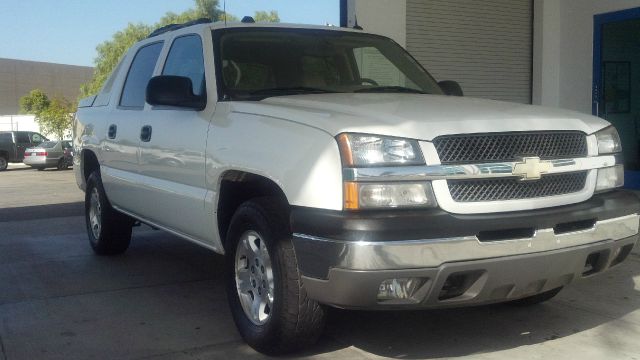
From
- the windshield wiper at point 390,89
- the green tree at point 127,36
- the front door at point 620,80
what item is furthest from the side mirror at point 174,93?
the green tree at point 127,36

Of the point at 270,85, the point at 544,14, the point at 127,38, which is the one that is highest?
the point at 127,38

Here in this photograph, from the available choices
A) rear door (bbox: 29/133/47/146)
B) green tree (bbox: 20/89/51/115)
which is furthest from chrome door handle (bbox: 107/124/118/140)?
green tree (bbox: 20/89/51/115)

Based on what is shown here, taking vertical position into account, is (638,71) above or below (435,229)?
above

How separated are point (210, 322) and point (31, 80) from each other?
2860 inches

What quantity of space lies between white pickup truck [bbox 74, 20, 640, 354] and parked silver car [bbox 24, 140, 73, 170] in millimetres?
25149

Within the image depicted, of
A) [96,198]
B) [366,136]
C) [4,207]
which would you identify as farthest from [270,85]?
[4,207]

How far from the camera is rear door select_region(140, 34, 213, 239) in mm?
4559

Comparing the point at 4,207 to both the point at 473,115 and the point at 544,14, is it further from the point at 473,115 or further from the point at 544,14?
the point at 473,115

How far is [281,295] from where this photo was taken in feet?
11.9

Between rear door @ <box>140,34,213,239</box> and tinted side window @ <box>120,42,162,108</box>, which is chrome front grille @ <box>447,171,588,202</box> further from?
tinted side window @ <box>120,42,162,108</box>

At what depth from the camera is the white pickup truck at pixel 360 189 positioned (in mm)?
3332

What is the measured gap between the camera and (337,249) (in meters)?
3.29

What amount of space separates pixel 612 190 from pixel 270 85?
7.24 feet

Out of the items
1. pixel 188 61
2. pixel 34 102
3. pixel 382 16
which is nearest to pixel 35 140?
pixel 34 102
